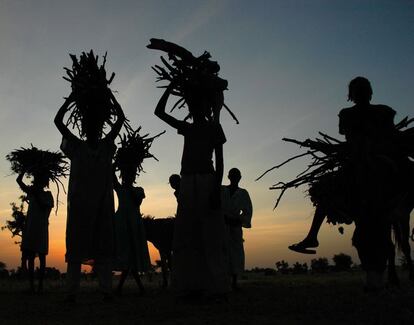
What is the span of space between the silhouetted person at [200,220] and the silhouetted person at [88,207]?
117 centimetres

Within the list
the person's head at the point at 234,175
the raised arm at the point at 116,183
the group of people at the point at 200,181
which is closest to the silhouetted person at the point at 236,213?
the person's head at the point at 234,175

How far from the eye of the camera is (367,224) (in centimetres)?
518

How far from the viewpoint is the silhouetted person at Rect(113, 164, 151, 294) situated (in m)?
9.22

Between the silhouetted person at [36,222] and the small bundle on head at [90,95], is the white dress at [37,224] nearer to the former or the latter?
the silhouetted person at [36,222]

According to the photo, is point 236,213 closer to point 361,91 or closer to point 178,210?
point 178,210

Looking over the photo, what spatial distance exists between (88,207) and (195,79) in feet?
7.26

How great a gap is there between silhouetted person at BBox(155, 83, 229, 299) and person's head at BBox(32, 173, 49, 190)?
5564mm

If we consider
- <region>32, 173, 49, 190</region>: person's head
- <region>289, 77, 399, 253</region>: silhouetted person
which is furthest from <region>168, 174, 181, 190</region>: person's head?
<region>289, 77, 399, 253</region>: silhouetted person

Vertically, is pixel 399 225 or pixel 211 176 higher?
pixel 211 176

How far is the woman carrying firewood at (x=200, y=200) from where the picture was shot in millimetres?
6152

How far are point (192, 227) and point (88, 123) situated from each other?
90.8 inches

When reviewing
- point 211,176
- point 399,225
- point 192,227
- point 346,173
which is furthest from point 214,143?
point 399,225

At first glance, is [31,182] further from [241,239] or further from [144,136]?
[241,239]

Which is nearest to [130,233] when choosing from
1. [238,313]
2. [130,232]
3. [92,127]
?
[130,232]
